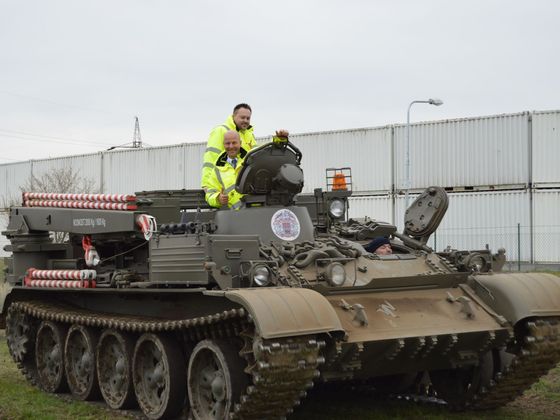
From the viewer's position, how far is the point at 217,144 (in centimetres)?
1281

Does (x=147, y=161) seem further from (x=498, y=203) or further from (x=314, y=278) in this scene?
(x=314, y=278)

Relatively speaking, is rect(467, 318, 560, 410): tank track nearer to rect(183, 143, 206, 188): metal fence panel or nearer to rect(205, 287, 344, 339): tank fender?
rect(205, 287, 344, 339): tank fender

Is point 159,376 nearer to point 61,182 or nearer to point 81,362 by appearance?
point 81,362

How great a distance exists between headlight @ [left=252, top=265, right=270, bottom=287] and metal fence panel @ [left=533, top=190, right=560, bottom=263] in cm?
2527

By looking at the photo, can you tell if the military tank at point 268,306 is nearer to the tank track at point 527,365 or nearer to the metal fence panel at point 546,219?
the tank track at point 527,365

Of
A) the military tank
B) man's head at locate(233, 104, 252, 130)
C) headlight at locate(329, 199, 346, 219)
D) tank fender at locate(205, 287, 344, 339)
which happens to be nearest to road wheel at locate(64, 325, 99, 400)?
the military tank

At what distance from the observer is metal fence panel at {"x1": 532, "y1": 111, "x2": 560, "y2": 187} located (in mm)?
35500

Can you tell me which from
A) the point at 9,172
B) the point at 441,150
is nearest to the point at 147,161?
the point at 9,172

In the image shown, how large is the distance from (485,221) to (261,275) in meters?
27.3

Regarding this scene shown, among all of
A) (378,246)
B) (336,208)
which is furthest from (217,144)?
(378,246)

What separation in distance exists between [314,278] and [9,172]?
4041 centimetres

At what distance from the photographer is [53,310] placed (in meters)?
13.6

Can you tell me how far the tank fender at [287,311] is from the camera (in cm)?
892

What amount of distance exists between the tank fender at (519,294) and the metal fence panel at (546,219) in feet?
75.7
